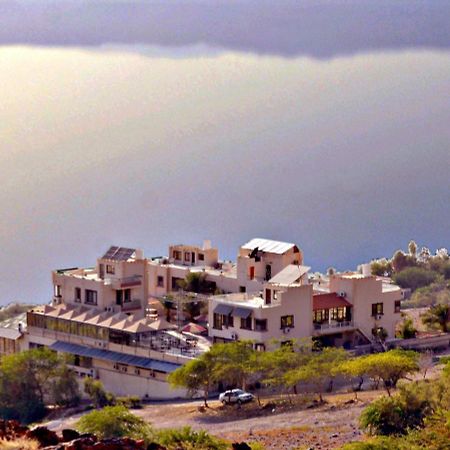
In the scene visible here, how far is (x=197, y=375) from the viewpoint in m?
30.9

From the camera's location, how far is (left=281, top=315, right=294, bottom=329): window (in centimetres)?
3334

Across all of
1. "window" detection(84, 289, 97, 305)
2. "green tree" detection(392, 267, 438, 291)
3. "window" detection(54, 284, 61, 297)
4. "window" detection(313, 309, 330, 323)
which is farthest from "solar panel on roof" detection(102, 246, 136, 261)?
"green tree" detection(392, 267, 438, 291)

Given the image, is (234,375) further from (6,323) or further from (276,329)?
(6,323)

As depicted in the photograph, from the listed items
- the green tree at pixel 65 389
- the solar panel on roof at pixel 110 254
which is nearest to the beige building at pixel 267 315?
the green tree at pixel 65 389

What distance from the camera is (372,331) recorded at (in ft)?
114

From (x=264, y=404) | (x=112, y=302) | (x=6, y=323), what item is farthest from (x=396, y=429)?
(x=6, y=323)

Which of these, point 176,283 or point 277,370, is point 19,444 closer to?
point 277,370

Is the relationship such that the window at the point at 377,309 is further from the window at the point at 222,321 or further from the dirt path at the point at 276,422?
the dirt path at the point at 276,422

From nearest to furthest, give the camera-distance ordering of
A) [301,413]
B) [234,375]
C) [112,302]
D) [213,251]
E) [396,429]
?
[396,429] → [301,413] → [234,375] → [112,302] → [213,251]

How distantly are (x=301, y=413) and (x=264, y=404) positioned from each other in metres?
1.55

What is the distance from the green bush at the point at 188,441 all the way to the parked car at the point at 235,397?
6726mm

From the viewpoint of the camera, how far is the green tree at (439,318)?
35.6 m

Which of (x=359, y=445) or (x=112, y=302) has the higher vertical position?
(x=112, y=302)

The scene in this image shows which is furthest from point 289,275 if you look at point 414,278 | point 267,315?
point 414,278
